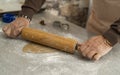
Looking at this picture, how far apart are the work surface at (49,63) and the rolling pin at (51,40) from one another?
0.09 ft

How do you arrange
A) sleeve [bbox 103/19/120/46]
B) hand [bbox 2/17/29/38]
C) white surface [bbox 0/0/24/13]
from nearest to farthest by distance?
sleeve [bbox 103/19/120/46] → hand [bbox 2/17/29/38] → white surface [bbox 0/0/24/13]

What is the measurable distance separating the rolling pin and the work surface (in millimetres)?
26

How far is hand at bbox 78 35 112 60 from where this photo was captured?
88cm

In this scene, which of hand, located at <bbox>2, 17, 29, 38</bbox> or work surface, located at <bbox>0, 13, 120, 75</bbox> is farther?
hand, located at <bbox>2, 17, 29, 38</bbox>

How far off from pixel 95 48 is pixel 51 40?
7.3 inches

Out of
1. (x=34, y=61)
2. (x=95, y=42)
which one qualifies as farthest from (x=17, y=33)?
(x=95, y=42)

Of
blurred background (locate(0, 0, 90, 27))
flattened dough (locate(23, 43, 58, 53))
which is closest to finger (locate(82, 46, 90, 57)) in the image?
flattened dough (locate(23, 43, 58, 53))

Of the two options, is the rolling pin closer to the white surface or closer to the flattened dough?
the flattened dough

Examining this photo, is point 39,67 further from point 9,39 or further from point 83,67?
point 9,39

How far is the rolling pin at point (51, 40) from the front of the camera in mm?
921

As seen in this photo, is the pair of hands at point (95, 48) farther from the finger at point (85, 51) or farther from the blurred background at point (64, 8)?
the blurred background at point (64, 8)

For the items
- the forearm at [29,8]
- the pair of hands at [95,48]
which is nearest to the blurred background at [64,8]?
the forearm at [29,8]

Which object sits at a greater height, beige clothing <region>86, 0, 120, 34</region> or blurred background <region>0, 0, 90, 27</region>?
beige clothing <region>86, 0, 120, 34</region>

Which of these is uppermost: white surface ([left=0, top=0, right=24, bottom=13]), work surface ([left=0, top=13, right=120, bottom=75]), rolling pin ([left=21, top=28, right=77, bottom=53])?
rolling pin ([left=21, top=28, right=77, bottom=53])
